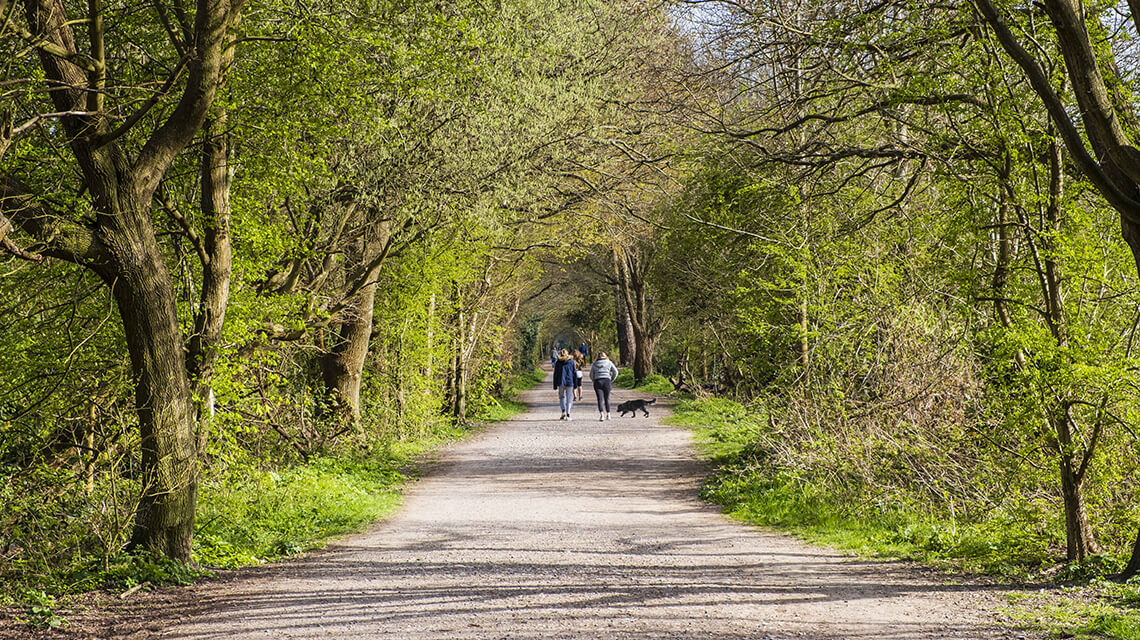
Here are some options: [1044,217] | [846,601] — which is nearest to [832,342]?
[1044,217]

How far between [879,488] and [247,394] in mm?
7602

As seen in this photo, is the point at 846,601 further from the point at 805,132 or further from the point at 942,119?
the point at 805,132

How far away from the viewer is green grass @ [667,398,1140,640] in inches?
271

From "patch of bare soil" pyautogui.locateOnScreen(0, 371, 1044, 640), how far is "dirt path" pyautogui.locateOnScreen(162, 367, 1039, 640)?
2 cm

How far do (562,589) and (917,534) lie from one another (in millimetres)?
4091

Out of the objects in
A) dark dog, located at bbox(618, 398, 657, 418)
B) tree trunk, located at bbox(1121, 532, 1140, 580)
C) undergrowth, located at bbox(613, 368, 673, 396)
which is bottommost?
tree trunk, located at bbox(1121, 532, 1140, 580)

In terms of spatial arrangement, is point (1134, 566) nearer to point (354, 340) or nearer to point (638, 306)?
point (354, 340)

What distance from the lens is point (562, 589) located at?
26.6 ft

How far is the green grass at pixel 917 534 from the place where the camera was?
22.5 ft

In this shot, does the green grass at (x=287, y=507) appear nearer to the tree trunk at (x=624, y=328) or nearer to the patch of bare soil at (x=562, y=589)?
the patch of bare soil at (x=562, y=589)

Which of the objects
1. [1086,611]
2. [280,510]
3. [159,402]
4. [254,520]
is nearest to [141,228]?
[159,402]

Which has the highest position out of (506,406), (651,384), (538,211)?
(538,211)

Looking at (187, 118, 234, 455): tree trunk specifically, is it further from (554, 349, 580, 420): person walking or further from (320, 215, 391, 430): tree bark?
(554, 349, 580, 420): person walking

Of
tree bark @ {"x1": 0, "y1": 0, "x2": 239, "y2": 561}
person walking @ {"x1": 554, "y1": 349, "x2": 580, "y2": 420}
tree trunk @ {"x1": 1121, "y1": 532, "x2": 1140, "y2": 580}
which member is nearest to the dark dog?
person walking @ {"x1": 554, "y1": 349, "x2": 580, "y2": 420}
